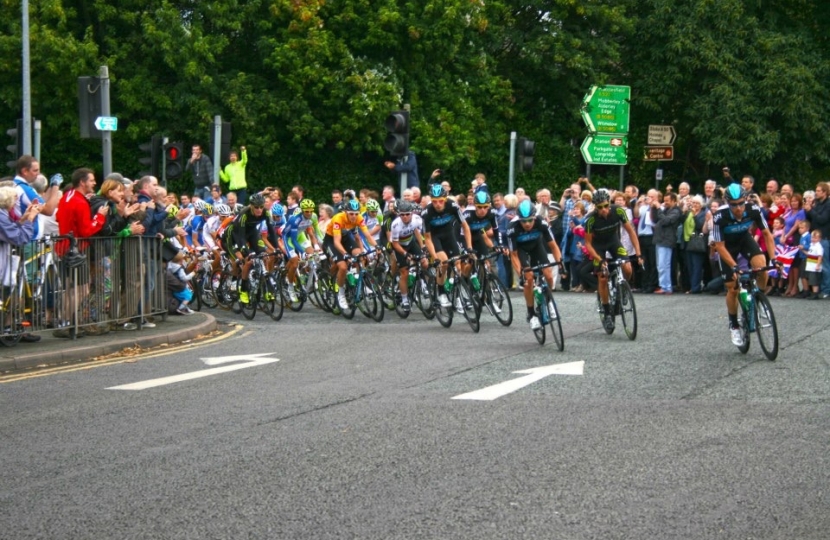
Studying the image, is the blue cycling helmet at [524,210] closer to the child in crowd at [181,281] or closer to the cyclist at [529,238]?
the cyclist at [529,238]

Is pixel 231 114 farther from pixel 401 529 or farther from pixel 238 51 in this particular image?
pixel 401 529

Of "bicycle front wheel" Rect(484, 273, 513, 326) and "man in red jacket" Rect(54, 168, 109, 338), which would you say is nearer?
"man in red jacket" Rect(54, 168, 109, 338)

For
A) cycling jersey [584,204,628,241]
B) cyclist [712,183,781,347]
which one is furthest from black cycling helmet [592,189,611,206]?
cyclist [712,183,781,347]

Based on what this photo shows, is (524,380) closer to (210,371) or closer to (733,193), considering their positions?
(210,371)

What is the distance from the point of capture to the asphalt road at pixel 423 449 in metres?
6.71

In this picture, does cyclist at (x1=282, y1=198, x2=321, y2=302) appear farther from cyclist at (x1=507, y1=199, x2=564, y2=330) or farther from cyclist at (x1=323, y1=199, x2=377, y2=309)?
cyclist at (x1=507, y1=199, x2=564, y2=330)

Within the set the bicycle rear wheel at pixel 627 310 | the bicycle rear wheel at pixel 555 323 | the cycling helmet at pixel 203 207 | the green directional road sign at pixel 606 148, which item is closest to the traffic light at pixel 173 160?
the cycling helmet at pixel 203 207

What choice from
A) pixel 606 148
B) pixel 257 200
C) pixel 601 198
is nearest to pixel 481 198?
pixel 601 198

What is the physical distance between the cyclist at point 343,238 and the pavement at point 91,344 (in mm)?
2554

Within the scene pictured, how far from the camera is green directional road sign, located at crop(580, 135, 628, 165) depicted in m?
33.6

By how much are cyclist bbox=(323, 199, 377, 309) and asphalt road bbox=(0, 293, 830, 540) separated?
573cm

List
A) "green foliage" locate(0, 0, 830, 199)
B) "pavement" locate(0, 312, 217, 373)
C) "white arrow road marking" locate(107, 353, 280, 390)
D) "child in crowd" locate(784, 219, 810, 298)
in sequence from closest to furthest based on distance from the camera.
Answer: "white arrow road marking" locate(107, 353, 280, 390), "pavement" locate(0, 312, 217, 373), "child in crowd" locate(784, 219, 810, 298), "green foliage" locate(0, 0, 830, 199)

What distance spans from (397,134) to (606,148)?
1151 cm

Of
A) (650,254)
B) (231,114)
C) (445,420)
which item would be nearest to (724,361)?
(445,420)
